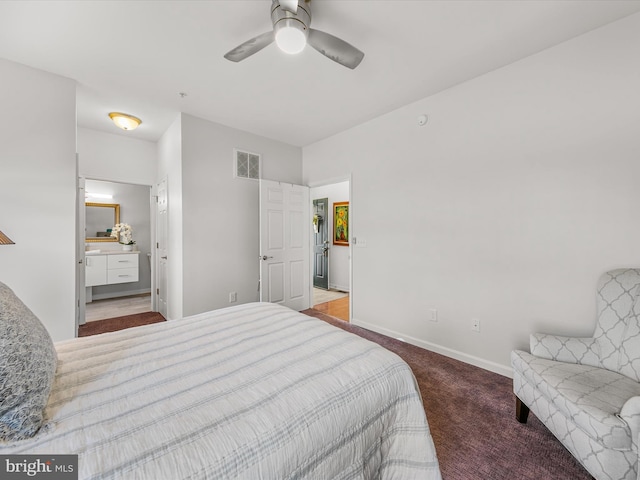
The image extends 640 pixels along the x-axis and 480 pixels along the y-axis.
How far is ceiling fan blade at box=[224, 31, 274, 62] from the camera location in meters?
1.70

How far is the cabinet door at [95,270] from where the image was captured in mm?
4613

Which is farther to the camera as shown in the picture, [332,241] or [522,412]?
[332,241]

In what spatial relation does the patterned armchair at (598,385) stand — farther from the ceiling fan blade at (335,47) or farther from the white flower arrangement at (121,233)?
the white flower arrangement at (121,233)

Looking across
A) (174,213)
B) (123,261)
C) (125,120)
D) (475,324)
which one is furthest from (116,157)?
(475,324)

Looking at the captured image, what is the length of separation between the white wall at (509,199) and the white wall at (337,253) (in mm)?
2334

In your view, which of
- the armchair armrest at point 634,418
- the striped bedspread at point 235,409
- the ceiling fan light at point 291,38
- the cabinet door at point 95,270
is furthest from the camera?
the cabinet door at point 95,270

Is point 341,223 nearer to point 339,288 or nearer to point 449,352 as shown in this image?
point 339,288

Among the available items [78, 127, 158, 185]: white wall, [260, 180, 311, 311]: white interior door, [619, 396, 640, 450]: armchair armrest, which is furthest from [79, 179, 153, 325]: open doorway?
[619, 396, 640, 450]: armchair armrest

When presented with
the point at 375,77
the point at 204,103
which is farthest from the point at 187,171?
the point at 375,77

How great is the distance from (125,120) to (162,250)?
71.1 inches

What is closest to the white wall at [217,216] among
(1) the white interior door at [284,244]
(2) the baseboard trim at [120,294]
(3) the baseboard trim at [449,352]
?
(1) the white interior door at [284,244]

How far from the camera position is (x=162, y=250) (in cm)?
399

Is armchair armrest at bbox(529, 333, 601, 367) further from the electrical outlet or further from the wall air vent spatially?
the wall air vent

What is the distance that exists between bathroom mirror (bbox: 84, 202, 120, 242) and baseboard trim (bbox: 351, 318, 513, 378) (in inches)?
209
